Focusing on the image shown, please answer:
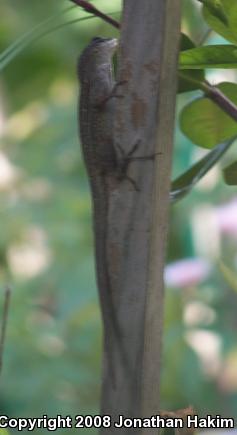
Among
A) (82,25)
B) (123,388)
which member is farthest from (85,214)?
(123,388)

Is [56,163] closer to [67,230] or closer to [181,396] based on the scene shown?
[67,230]

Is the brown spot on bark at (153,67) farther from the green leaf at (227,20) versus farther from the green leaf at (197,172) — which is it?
the green leaf at (197,172)

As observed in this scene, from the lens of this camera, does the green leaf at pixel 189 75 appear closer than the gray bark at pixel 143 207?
No

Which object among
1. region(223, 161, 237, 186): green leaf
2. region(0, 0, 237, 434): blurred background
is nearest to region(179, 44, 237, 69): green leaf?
region(223, 161, 237, 186): green leaf

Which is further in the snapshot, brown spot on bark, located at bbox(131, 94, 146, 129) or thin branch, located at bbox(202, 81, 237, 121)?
thin branch, located at bbox(202, 81, 237, 121)

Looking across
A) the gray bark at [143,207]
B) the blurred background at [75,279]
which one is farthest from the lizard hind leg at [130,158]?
the blurred background at [75,279]

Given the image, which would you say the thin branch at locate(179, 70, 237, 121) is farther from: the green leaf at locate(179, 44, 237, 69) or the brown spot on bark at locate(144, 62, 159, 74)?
the brown spot on bark at locate(144, 62, 159, 74)

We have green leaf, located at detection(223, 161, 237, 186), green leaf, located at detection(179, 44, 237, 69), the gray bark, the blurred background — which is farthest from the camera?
the blurred background
